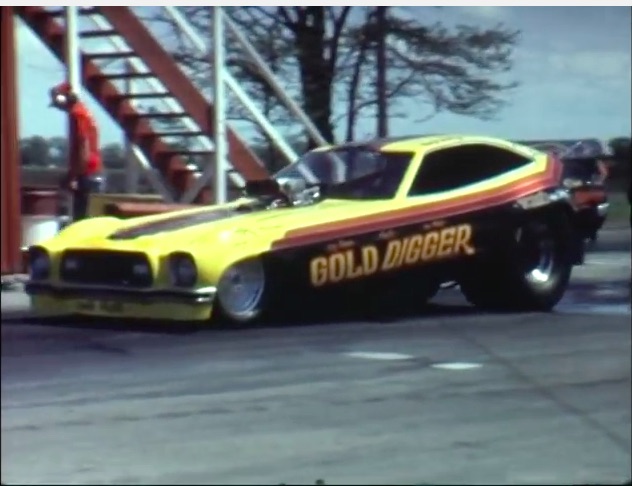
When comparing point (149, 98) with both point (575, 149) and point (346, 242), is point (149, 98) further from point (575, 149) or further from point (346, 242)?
point (575, 149)

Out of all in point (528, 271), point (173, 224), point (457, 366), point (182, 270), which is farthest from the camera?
point (528, 271)

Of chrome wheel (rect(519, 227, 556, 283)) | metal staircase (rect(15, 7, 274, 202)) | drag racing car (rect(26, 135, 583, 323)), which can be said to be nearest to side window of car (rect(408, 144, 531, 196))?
drag racing car (rect(26, 135, 583, 323))

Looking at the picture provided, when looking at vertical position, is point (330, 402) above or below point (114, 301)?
below

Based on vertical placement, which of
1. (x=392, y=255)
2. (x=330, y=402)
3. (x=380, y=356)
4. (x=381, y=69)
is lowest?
(x=330, y=402)

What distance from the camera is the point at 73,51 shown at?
13.6 feet

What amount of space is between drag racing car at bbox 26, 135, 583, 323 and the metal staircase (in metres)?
0.14

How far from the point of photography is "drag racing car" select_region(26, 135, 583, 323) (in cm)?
404

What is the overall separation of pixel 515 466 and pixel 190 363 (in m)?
1.00

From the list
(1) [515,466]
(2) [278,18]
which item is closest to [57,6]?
(2) [278,18]

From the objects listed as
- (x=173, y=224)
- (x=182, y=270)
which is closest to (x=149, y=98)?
(x=173, y=224)

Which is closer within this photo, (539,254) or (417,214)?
(417,214)

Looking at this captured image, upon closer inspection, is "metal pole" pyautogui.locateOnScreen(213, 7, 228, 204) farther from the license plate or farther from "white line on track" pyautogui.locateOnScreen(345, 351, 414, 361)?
"white line on track" pyautogui.locateOnScreen(345, 351, 414, 361)

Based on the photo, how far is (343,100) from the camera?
14.7ft

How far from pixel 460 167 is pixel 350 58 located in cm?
45
